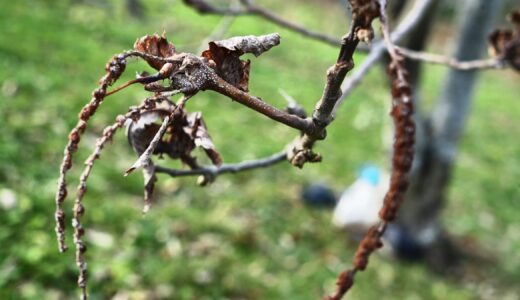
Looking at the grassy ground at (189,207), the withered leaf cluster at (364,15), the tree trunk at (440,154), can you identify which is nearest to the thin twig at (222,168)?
the withered leaf cluster at (364,15)

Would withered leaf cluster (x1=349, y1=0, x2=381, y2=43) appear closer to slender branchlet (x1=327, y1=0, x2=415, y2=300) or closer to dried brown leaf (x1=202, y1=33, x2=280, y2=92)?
slender branchlet (x1=327, y1=0, x2=415, y2=300)

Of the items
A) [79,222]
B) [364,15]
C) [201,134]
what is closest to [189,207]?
[201,134]

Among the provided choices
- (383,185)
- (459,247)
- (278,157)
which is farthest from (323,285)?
(278,157)

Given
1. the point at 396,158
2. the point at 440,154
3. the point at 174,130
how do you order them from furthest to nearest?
the point at 440,154, the point at 174,130, the point at 396,158

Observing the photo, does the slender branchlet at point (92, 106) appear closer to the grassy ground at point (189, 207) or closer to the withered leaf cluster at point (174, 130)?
the withered leaf cluster at point (174, 130)

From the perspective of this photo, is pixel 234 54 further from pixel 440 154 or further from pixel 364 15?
pixel 440 154

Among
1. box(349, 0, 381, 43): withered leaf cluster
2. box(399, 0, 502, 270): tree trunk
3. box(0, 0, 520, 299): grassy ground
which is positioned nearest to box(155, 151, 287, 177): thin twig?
box(349, 0, 381, 43): withered leaf cluster

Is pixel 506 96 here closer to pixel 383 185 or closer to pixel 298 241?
pixel 383 185
